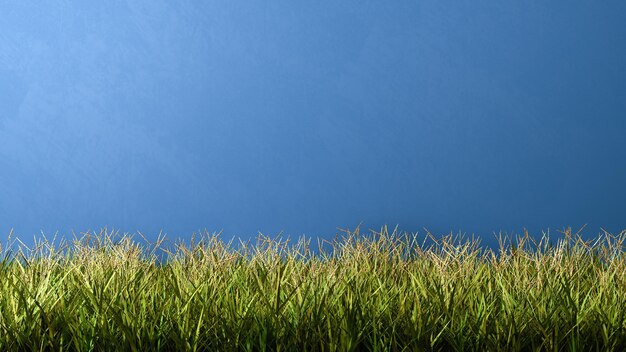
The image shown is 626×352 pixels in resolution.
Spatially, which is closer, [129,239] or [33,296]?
[33,296]

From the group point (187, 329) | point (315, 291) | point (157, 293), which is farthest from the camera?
point (157, 293)

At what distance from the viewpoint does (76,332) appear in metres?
2.36

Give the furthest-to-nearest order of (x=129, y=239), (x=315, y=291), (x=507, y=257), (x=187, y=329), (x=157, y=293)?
(x=129, y=239)
(x=507, y=257)
(x=157, y=293)
(x=315, y=291)
(x=187, y=329)

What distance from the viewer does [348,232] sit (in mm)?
3963

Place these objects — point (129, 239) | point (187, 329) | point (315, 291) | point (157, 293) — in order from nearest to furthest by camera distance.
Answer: point (187, 329), point (315, 291), point (157, 293), point (129, 239)

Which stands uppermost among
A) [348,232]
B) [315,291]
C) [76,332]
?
[348,232]

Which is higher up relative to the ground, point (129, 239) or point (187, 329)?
point (129, 239)

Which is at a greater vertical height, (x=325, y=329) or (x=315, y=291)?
(x=315, y=291)

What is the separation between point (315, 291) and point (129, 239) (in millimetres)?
1591

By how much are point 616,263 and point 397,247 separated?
1067 mm

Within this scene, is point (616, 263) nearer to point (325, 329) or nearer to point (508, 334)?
point (508, 334)

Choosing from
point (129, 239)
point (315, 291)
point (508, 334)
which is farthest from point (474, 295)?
point (129, 239)

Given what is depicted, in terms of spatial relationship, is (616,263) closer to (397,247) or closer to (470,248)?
(470,248)

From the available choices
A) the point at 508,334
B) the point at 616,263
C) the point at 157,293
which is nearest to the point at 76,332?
the point at 157,293
